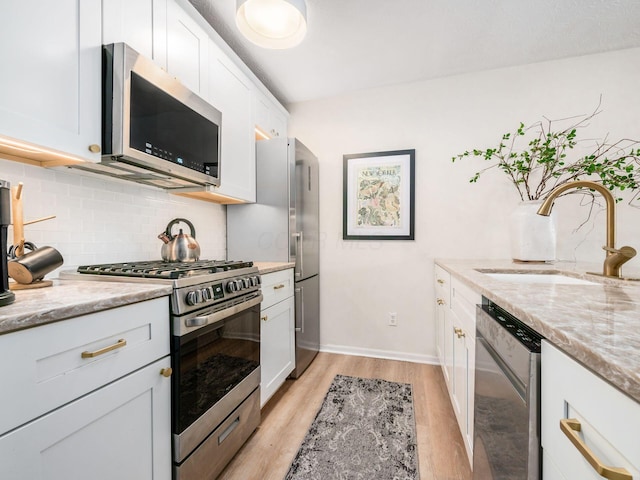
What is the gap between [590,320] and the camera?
626 millimetres

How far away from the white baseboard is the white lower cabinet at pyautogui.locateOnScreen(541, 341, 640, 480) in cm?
215

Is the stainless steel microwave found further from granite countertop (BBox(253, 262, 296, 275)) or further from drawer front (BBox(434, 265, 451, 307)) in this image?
drawer front (BBox(434, 265, 451, 307))

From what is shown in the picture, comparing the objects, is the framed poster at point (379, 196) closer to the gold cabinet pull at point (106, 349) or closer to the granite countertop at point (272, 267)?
the granite countertop at point (272, 267)

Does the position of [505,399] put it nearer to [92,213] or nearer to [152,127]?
[152,127]

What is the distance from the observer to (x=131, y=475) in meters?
0.96

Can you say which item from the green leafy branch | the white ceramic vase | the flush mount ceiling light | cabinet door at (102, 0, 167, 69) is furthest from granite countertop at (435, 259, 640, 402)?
cabinet door at (102, 0, 167, 69)

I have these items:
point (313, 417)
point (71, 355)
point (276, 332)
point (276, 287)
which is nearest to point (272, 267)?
point (276, 287)

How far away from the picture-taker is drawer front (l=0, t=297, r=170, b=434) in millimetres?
678

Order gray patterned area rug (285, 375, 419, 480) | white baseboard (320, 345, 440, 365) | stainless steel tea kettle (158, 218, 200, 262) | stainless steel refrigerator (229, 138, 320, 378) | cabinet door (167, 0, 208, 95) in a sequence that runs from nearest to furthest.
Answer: gray patterned area rug (285, 375, 419, 480) < cabinet door (167, 0, 208, 95) < stainless steel tea kettle (158, 218, 200, 262) < stainless steel refrigerator (229, 138, 320, 378) < white baseboard (320, 345, 440, 365)

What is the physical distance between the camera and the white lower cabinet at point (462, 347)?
126 cm

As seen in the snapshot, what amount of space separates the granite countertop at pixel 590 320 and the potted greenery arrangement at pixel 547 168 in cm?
92

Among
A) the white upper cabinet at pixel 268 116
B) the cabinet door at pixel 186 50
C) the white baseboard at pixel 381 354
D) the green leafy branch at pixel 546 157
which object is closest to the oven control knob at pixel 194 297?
the cabinet door at pixel 186 50

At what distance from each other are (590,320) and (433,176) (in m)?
2.22

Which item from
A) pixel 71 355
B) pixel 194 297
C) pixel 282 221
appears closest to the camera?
pixel 71 355
